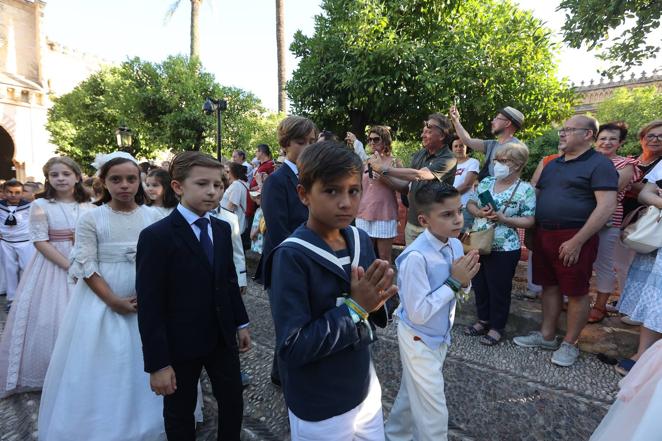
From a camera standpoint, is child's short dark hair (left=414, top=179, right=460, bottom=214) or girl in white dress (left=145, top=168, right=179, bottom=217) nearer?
child's short dark hair (left=414, top=179, right=460, bottom=214)

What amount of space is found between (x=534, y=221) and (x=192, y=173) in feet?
10.4

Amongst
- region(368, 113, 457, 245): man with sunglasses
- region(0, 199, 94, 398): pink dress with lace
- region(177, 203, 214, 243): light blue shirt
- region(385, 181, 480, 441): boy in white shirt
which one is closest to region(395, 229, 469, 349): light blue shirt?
region(385, 181, 480, 441): boy in white shirt

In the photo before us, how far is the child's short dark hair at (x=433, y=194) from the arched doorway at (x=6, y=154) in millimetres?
34775

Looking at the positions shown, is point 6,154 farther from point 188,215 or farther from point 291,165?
point 188,215

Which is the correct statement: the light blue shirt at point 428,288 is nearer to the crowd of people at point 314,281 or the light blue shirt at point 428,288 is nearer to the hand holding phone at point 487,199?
the crowd of people at point 314,281

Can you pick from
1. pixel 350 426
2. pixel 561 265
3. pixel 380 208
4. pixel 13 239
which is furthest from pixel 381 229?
pixel 13 239

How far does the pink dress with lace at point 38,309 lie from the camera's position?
10.7 ft

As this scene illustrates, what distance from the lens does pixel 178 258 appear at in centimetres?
206

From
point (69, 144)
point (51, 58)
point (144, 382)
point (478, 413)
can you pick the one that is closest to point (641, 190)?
point (478, 413)

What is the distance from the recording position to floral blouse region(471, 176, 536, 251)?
370 centimetres

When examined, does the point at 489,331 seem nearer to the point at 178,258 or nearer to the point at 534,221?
the point at 534,221

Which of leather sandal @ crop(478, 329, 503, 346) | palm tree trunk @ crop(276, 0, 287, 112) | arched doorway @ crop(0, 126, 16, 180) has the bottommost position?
leather sandal @ crop(478, 329, 503, 346)

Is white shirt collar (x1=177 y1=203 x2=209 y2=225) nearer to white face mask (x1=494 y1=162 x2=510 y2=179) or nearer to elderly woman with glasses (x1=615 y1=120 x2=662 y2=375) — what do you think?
white face mask (x1=494 y1=162 x2=510 y2=179)

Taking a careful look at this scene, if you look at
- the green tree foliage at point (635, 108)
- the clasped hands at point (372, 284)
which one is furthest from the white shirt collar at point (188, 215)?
the green tree foliage at point (635, 108)
